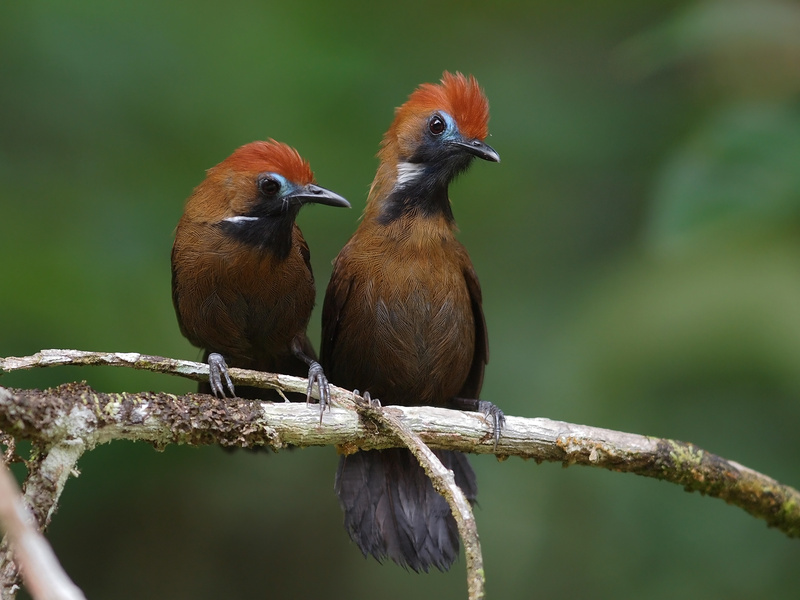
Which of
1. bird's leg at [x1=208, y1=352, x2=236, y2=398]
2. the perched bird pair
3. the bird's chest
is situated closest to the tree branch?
bird's leg at [x1=208, y1=352, x2=236, y2=398]

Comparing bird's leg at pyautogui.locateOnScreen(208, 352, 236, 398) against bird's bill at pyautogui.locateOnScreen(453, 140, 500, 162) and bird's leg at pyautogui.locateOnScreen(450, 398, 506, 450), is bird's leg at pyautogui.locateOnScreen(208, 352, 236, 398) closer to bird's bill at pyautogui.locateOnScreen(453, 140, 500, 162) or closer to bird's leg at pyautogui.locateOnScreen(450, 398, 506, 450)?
bird's leg at pyautogui.locateOnScreen(450, 398, 506, 450)

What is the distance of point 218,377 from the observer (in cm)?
364

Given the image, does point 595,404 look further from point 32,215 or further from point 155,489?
point 32,215

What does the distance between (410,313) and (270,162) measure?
961mm

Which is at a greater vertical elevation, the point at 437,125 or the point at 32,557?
the point at 437,125

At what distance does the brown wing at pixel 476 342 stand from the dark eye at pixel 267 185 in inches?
40.7

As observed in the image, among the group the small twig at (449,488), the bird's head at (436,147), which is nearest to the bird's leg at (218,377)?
the small twig at (449,488)

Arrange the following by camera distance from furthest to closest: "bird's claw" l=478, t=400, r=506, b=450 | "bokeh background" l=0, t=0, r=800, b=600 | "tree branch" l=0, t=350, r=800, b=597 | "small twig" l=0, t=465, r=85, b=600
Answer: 1. "bokeh background" l=0, t=0, r=800, b=600
2. "bird's claw" l=478, t=400, r=506, b=450
3. "tree branch" l=0, t=350, r=800, b=597
4. "small twig" l=0, t=465, r=85, b=600

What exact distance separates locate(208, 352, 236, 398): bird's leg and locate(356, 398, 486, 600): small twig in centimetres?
59

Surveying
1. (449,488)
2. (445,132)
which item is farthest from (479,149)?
(449,488)

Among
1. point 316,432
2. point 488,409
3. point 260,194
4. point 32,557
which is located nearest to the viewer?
point 32,557

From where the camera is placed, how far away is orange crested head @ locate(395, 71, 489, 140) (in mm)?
4438

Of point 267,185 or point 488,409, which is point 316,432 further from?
point 267,185

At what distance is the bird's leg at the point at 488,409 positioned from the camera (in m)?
3.48
